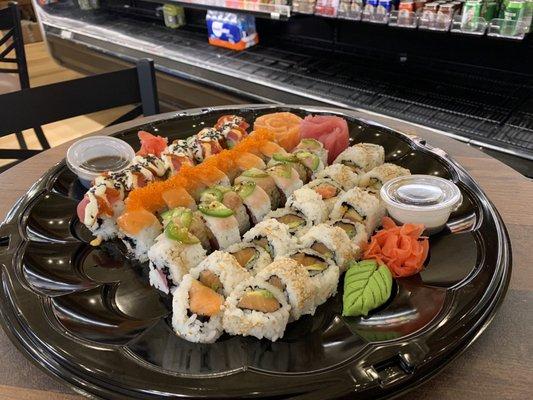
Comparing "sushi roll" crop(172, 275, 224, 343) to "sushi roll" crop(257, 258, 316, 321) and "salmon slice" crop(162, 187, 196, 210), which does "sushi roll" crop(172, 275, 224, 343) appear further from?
"salmon slice" crop(162, 187, 196, 210)

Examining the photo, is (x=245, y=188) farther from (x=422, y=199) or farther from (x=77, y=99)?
(x=77, y=99)

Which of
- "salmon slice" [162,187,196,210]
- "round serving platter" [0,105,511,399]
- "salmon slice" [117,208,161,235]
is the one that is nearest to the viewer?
"round serving platter" [0,105,511,399]

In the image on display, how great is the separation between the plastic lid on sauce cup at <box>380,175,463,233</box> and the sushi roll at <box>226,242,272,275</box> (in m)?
0.45

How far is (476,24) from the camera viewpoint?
93.5 inches

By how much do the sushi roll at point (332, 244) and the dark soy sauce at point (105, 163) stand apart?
2.84ft

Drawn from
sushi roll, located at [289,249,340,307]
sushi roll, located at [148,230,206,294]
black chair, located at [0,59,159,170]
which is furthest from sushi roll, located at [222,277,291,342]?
black chair, located at [0,59,159,170]

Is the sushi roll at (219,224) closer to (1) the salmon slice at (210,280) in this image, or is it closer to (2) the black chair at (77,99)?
(1) the salmon slice at (210,280)

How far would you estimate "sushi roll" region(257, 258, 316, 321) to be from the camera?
1266 millimetres

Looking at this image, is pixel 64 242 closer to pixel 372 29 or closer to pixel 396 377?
pixel 396 377

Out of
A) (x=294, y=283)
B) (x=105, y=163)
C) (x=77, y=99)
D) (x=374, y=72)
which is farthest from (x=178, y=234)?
(x=374, y=72)

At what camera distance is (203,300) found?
1.25m

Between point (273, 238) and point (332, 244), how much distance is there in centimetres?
18

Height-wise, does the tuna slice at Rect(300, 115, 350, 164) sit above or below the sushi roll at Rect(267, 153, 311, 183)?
above

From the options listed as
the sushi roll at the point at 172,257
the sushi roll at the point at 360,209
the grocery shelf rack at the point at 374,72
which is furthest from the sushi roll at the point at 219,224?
the grocery shelf rack at the point at 374,72
